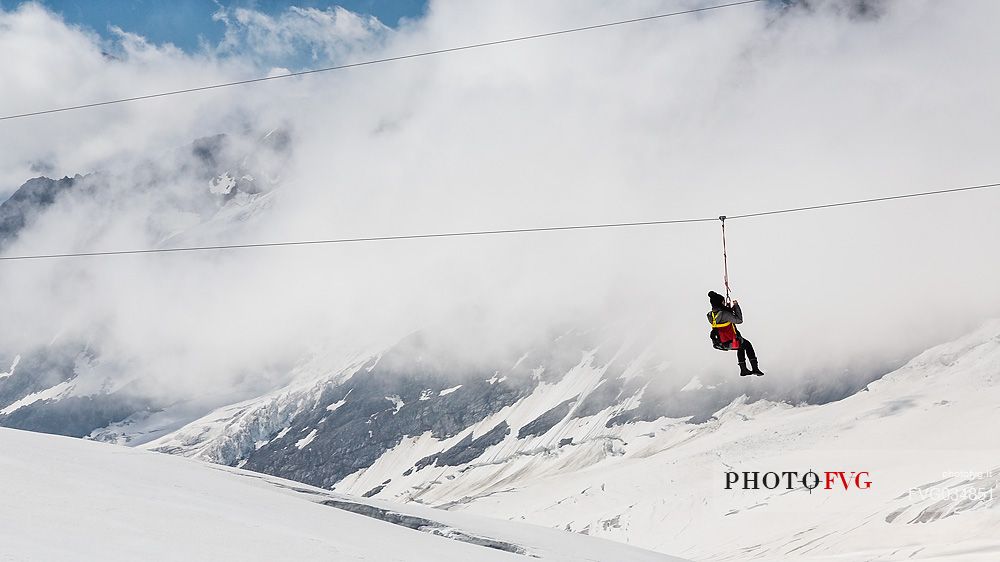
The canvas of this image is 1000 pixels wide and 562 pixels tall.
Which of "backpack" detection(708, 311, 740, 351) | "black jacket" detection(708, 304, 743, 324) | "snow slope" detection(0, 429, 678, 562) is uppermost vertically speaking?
"black jacket" detection(708, 304, 743, 324)

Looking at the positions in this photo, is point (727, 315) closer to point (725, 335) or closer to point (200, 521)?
point (725, 335)

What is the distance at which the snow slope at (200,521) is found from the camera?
56.0 ft

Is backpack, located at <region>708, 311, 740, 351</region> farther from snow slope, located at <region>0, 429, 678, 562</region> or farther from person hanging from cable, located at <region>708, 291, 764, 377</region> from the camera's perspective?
snow slope, located at <region>0, 429, 678, 562</region>

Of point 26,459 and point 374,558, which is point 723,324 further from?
point 26,459

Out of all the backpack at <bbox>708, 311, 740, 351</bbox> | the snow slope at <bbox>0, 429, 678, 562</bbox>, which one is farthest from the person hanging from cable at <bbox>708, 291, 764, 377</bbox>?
the snow slope at <bbox>0, 429, 678, 562</bbox>

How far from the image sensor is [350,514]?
27.2 meters

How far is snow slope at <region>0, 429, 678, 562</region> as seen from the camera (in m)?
17.1

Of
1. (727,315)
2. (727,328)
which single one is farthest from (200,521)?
(727,328)

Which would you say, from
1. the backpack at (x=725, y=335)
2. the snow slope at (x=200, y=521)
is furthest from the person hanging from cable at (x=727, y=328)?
the snow slope at (x=200, y=521)

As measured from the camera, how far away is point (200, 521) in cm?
2000

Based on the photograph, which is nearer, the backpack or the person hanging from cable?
the person hanging from cable

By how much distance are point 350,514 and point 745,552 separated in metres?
180

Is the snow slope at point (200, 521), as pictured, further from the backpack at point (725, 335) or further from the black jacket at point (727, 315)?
the black jacket at point (727, 315)

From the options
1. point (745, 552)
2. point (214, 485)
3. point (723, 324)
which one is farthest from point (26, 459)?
point (745, 552)
